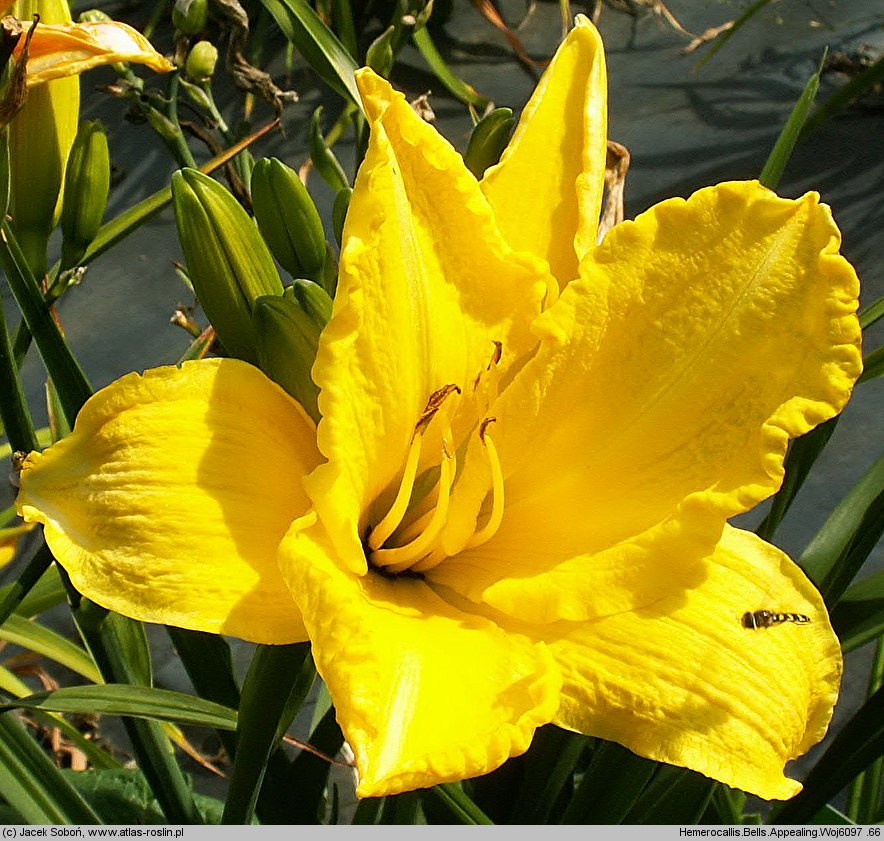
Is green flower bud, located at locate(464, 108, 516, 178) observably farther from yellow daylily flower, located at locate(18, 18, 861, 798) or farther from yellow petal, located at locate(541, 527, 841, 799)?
yellow petal, located at locate(541, 527, 841, 799)

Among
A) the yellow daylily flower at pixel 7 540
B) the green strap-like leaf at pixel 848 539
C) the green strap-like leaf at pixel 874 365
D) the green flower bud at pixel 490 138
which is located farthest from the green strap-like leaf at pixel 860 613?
the yellow daylily flower at pixel 7 540

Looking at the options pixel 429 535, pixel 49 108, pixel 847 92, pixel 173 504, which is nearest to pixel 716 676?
pixel 429 535

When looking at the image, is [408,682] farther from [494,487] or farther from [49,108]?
[49,108]

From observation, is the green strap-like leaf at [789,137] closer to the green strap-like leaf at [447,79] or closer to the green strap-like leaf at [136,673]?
the green strap-like leaf at [136,673]

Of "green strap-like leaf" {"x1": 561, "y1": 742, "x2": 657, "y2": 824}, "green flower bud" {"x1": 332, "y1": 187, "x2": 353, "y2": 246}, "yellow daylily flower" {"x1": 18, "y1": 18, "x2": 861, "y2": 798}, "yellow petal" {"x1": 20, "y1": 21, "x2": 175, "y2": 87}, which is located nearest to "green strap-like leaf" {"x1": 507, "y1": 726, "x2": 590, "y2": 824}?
"green strap-like leaf" {"x1": 561, "y1": 742, "x2": 657, "y2": 824}

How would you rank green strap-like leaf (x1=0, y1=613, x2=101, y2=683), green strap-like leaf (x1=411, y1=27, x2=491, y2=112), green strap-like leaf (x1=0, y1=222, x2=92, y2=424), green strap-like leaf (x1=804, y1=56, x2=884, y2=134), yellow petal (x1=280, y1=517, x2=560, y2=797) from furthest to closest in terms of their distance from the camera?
green strap-like leaf (x1=411, y1=27, x2=491, y2=112), green strap-like leaf (x1=0, y1=613, x2=101, y2=683), green strap-like leaf (x1=804, y1=56, x2=884, y2=134), green strap-like leaf (x1=0, y1=222, x2=92, y2=424), yellow petal (x1=280, y1=517, x2=560, y2=797)
